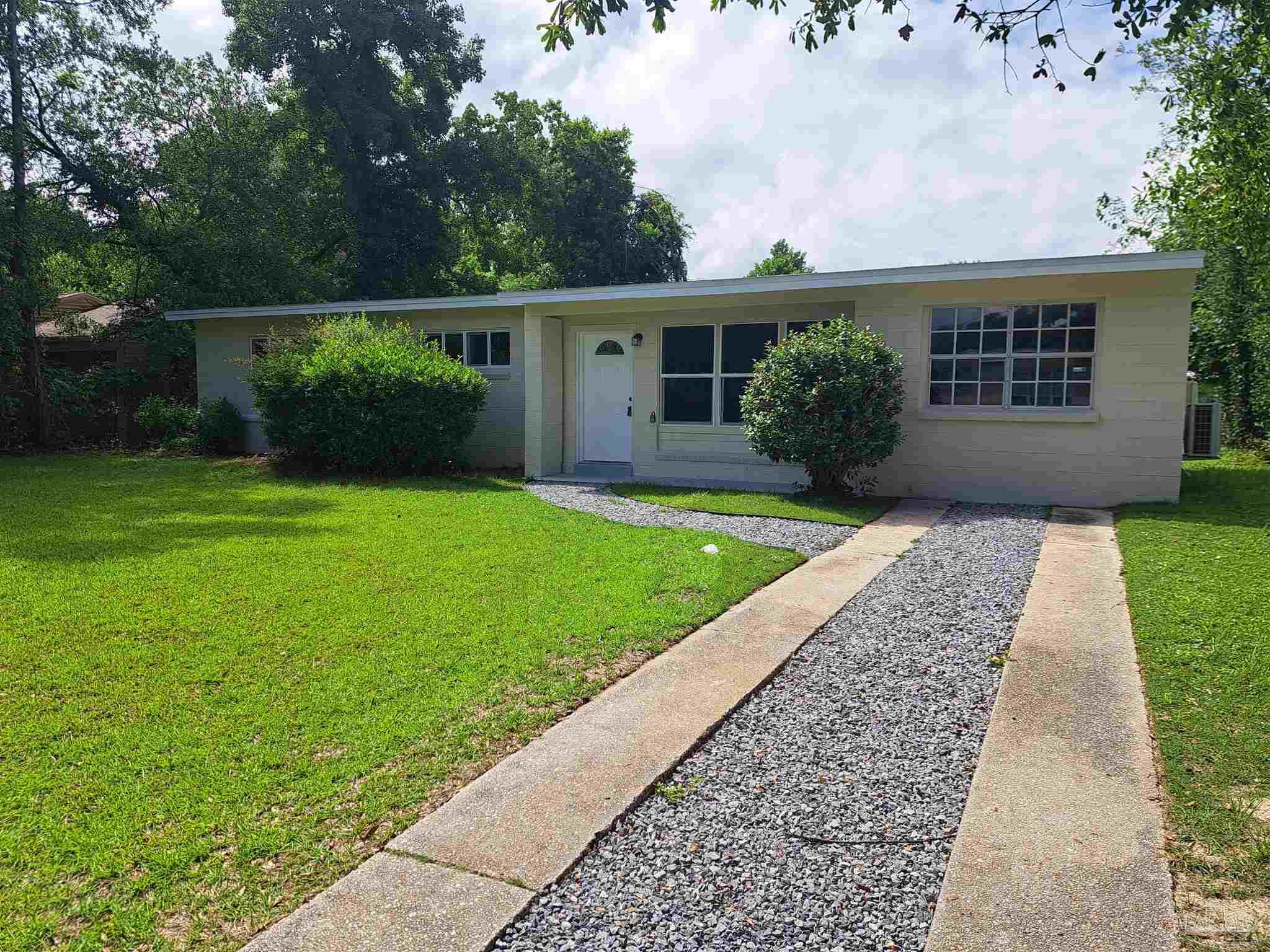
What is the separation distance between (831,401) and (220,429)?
1192 cm

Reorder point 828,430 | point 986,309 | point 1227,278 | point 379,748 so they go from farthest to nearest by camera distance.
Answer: point 1227,278 → point 986,309 → point 828,430 → point 379,748

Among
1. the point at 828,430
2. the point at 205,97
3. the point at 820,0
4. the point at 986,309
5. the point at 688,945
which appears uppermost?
the point at 205,97

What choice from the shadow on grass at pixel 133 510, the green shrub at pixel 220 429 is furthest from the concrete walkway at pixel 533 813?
the green shrub at pixel 220 429

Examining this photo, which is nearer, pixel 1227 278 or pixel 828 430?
pixel 828 430

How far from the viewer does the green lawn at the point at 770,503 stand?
30.9 ft

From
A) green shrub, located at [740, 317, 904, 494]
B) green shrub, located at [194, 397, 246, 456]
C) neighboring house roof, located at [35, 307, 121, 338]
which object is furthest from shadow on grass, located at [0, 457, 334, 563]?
neighboring house roof, located at [35, 307, 121, 338]

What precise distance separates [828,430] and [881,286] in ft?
7.29

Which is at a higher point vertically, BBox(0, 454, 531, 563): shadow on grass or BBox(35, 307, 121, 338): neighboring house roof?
BBox(35, 307, 121, 338): neighboring house roof

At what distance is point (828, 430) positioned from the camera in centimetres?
985

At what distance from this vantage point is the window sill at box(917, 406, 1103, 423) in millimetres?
10078

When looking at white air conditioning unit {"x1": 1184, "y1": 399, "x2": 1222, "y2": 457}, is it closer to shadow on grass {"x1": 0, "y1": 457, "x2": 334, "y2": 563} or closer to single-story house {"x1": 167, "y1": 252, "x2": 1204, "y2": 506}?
single-story house {"x1": 167, "y1": 252, "x2": 1204, "y2": 506}

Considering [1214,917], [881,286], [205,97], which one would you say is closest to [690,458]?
[881,286]

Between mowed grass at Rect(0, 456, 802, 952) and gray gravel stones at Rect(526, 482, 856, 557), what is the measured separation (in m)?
0.57

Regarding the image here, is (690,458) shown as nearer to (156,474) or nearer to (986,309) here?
(986,309)
